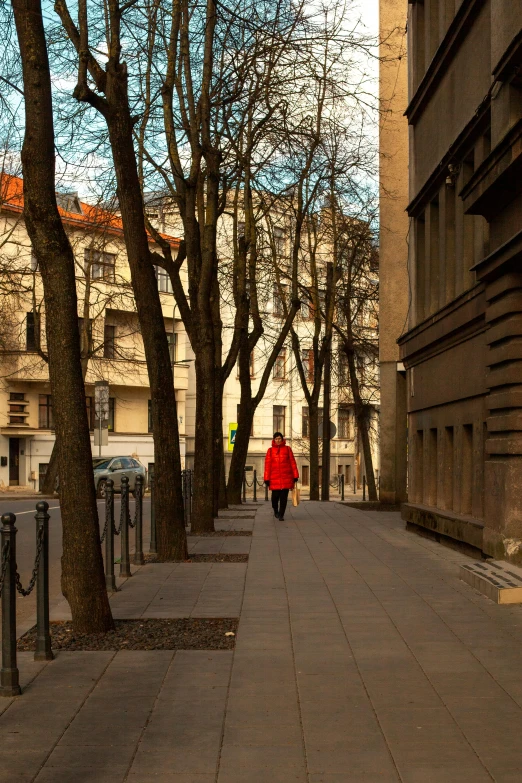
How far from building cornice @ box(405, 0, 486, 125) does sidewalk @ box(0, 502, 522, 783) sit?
26.4ft

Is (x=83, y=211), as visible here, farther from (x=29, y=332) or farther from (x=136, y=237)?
(x=136, y=237)

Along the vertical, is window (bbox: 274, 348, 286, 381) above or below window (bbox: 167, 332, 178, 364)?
below

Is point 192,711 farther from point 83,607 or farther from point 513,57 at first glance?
point 513,57

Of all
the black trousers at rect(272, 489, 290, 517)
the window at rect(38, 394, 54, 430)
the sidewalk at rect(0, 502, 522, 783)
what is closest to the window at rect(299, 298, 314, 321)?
the black trousers at rect(272, 489, 290, 517)

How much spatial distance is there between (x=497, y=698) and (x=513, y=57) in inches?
315

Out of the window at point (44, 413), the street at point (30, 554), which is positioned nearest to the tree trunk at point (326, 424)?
the street at point (30, 554)

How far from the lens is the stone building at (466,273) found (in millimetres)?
12438

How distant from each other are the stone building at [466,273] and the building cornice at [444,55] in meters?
0.03

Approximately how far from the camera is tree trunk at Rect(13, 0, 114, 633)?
8.93 metres

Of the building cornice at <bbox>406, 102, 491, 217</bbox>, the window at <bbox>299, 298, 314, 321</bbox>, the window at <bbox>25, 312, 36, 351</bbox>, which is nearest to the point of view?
the building cornice at <bbox>406, 102, 491, 217</bbox>

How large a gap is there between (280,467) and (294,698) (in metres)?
17.3

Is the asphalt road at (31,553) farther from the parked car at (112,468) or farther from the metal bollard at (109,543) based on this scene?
the parked car at (112,468)

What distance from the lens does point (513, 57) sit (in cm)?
1242

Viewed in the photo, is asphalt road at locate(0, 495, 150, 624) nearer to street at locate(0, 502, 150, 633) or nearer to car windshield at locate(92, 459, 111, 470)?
street at locate(0, 502, 150, 633)
